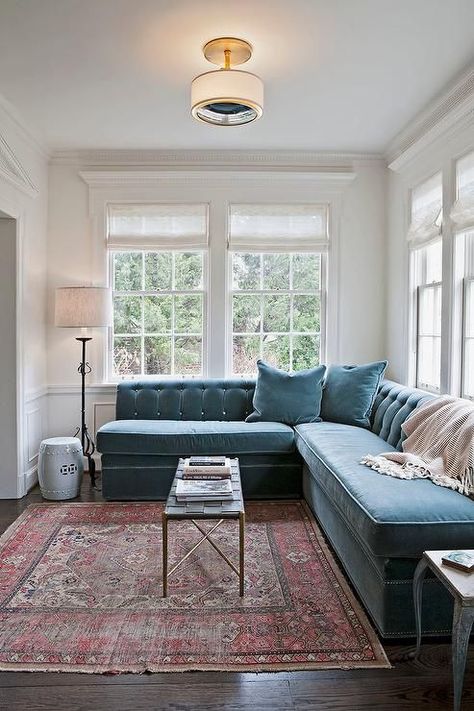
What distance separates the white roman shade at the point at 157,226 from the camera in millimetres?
5094

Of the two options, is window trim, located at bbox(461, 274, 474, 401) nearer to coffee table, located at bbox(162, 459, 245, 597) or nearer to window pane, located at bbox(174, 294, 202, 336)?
coffee table, located at bbox(162, 459, 245, 597)

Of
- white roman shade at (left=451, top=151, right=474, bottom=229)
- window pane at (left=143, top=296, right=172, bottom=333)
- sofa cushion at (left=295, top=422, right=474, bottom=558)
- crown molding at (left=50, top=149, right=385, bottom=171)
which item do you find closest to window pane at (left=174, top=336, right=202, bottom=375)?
window pane at (left=143, top=296, right=172, bottom=333)

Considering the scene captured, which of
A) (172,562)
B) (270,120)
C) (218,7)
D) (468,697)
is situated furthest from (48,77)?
(468,697)

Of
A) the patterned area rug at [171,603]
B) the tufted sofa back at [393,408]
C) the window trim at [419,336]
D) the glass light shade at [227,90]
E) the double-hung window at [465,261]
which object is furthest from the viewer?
the window trim at [419,336]

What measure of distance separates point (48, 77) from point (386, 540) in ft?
10.9

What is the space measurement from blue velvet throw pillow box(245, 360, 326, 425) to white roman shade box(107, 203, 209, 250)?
145 cm

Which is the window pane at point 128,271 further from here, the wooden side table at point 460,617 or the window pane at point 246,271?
the wooden side table at point 460,617

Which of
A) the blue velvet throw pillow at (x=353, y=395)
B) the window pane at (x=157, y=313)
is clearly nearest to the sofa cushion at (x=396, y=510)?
the blue velvet throw pillow at (x=353, y=395)

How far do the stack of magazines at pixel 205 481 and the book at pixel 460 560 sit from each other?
1147mm

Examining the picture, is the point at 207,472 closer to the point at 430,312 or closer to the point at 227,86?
the point at 227,86

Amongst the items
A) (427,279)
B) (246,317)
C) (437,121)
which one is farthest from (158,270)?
(437,121)

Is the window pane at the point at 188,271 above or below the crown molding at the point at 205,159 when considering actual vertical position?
below

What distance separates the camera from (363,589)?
2.57 metres

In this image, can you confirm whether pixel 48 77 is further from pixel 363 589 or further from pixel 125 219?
pixel 363 589
